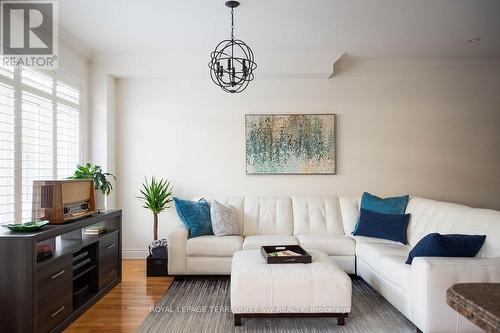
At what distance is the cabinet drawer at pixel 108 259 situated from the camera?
329cm

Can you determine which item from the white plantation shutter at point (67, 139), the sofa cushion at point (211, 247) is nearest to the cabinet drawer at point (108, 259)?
the sofa cushion at point (211, 247)

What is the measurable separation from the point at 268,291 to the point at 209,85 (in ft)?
9.92

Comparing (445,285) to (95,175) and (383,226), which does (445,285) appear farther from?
(95,175)

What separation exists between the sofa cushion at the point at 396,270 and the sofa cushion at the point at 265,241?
0.96m

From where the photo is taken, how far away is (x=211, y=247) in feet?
12.1

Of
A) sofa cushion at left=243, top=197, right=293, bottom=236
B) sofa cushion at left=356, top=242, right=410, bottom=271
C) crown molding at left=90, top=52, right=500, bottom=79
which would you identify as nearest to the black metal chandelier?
crown molding at left=90, top=52, right=500, bottom=79

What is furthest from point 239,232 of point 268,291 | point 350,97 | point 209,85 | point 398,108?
point 398,108

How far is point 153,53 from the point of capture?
436 centimetres

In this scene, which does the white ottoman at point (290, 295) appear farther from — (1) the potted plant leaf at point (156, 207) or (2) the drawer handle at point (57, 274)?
(1) the potted plant leaf at point (156, 207)

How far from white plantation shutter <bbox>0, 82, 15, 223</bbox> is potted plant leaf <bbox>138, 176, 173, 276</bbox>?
1.45m

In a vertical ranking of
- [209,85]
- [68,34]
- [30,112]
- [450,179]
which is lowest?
[450,179]

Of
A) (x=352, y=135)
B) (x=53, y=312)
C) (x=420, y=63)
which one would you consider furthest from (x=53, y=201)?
(x=420, y=63)

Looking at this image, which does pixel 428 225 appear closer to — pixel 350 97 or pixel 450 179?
pixel 450 179

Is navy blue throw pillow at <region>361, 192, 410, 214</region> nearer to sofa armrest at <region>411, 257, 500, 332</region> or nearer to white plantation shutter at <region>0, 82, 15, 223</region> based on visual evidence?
sofa armrest at <region>411, 257, 500, 332</region>
